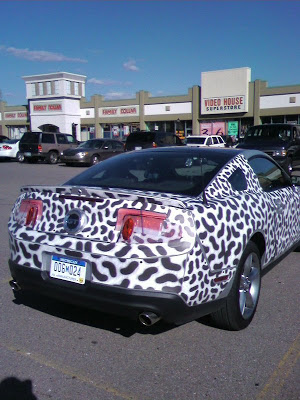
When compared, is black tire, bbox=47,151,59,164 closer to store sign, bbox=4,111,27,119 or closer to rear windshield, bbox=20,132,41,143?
rear windshield, bbox=20,132,41,143

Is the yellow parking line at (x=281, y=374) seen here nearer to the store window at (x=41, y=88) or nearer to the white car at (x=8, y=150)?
the white car at (x=8, y=150)

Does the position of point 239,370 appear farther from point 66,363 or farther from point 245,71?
point 245,71

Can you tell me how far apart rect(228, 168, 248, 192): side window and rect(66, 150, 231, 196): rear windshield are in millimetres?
145

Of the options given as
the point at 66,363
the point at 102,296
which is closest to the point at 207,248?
the point at 102,296

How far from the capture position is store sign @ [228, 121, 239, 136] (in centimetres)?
3994

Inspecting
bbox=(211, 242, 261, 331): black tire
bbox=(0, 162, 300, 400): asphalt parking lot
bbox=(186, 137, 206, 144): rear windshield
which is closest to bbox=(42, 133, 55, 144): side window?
bbox=(186, 137, 206, 144): rear windshield

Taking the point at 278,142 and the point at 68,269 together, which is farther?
the point at 278,142

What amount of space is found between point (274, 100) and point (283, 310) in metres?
35.6

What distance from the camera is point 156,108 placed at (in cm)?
4453

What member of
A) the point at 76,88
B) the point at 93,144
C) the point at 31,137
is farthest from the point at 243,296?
the point at 76,88

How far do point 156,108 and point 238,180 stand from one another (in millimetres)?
41552

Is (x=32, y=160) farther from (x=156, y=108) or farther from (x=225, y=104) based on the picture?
(x=156, y=108)

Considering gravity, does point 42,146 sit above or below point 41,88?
below

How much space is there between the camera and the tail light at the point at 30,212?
3.56m
